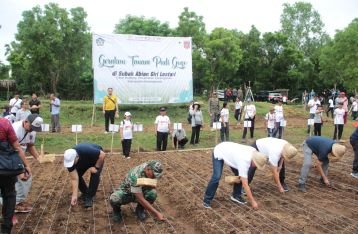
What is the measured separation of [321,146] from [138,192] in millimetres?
3411

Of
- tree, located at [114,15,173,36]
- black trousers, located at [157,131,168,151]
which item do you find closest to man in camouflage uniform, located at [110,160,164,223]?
black trousers, located at [157,131,168,151]

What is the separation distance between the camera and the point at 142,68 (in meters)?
17.2

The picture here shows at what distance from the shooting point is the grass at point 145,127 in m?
12.4

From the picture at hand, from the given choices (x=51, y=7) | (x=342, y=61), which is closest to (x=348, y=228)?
(x=51, y=7)

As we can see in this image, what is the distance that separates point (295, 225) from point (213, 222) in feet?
3.46

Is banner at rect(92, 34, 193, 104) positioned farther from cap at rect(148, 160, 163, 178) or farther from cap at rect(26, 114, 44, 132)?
cap at rect(148, 160, 163, 178)

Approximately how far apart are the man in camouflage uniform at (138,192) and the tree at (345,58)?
27.9m

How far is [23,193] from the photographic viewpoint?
18.0ft

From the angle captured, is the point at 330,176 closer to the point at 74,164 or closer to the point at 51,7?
the point at 74,164

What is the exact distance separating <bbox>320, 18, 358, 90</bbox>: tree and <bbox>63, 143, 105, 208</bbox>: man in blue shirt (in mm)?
27779

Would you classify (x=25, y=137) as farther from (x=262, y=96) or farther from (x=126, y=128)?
(x=262, y=96)

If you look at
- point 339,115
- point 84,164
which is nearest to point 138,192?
point 84,164

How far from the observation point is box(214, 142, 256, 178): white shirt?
17.4ft

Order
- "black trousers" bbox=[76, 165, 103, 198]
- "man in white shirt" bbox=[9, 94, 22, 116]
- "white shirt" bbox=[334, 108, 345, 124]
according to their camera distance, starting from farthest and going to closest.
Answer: "white shirt" bbox=[334, 108, 345, 124], "man in white shirt" bbox=[9, 94, 22, 116], "black trousers" bbox=[76, 165, 103, 198]
